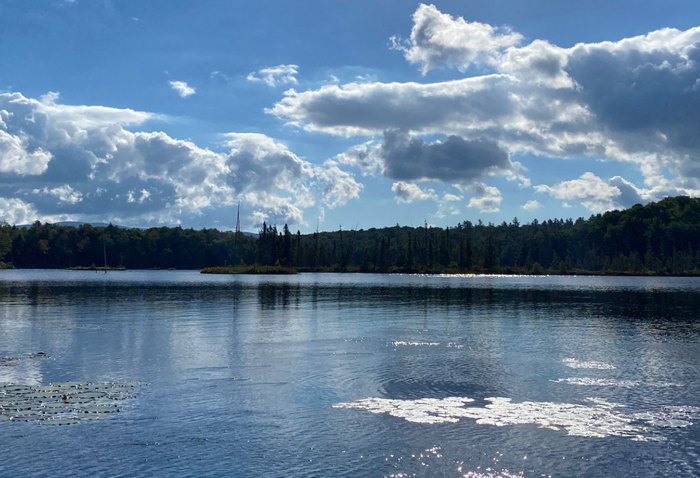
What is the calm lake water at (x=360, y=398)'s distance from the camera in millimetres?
24938

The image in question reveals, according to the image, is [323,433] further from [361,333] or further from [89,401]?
[361,333]

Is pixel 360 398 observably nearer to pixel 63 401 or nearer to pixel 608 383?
pixel 63 401

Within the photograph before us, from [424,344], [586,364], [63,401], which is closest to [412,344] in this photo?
[424,344]

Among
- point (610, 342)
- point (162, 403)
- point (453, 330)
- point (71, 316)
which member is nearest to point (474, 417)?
point (162, 403)

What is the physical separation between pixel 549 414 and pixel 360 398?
974 centimetres

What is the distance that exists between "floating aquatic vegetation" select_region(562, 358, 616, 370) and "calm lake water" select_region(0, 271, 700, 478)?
146mm

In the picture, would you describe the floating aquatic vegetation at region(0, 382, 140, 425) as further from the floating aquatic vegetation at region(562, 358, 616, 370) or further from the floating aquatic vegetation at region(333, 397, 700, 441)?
the floating aquatic vegetation at region(562, 358, 616, 370)

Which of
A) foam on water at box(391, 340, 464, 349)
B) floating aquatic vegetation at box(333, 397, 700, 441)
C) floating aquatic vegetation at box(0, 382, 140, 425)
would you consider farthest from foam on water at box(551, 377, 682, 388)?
floating aquatic vegetation at box(0, 382, 140, 425)

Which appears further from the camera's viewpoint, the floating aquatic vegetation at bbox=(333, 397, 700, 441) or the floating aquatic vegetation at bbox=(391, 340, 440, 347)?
the floating aquatic vegetation at bbox=(391, 340, 440, 347)

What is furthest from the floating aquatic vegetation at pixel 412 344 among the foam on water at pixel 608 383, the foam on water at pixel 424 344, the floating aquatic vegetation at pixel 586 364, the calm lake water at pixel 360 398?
the foam on water at pixel 608 383

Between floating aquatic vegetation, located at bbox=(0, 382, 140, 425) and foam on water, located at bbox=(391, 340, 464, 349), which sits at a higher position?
floating aquatic vegetation, located at bbox=(0, 382, 140, 425)

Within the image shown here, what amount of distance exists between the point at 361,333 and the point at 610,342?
2286cm

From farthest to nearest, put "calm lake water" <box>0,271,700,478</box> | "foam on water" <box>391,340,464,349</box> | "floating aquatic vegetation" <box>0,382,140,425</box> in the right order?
"foam on water" <box>391,340,464,349</box> < "floating aquatic vegetation" <box>0,382,140,425</box> < "calm lake water" <box>0,271,700,478</box>

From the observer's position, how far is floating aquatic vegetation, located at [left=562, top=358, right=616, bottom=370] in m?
45.4
